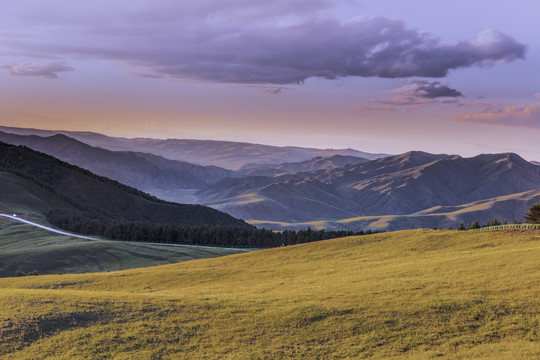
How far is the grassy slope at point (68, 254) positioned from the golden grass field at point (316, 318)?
6428cm

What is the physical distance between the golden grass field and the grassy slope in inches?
2531

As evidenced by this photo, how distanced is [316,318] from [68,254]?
93534 mm

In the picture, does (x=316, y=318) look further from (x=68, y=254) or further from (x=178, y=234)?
(x=178, y=234)

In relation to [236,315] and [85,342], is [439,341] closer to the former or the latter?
[236,315]

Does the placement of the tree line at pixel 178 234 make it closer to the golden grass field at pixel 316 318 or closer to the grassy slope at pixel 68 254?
the grassy slope at pixel 68 254

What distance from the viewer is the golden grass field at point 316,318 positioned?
28453 mm

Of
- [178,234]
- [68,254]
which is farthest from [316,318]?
[178,234]

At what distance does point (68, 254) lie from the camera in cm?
10981

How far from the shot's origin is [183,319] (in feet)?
114

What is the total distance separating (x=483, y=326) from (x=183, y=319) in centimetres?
2151

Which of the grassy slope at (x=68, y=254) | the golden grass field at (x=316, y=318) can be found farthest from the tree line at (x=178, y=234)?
the golden grass field at (x=316, y=318)

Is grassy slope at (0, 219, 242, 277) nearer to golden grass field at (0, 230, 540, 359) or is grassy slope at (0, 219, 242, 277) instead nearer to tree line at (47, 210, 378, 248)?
tree line at (47, 210, 378, 248)

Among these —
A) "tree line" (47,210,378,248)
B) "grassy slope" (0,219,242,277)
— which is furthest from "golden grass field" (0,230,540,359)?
"tree line" (47,210,378,248)

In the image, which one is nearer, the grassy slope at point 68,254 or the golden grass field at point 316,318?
the golden grass field at point 316,318
